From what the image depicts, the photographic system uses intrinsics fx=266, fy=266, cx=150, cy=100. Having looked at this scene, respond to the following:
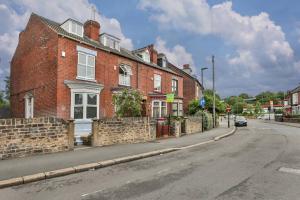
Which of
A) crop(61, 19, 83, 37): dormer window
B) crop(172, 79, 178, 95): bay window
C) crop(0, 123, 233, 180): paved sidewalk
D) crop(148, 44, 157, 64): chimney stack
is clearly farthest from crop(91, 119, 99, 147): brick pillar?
crop(172, 79, 178, 95): bay window

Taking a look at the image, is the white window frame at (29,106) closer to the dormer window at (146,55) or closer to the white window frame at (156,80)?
the white window frame at (156,80)

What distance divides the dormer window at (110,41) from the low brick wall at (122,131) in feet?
32.2

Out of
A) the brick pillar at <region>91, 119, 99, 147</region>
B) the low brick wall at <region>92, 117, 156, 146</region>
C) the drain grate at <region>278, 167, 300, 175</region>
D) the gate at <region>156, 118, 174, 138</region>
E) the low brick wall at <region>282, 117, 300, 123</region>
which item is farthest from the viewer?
the low brick wall at <region>282, 117, 300, 123</region>

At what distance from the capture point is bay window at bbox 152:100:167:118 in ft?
87.0

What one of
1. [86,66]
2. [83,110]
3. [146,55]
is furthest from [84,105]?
[146,55]

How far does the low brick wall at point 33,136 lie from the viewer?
401 inches

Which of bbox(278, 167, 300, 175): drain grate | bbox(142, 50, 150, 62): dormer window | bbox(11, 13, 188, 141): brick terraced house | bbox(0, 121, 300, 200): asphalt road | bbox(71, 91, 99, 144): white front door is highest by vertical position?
bbox(142, 50, 150, 62): dormer window

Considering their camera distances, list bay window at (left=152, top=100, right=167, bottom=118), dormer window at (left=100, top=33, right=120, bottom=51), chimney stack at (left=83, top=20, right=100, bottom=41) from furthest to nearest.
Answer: bay window at (left=152, top=100, right=167, bottom=118)
dormer window at (left=100, top=33, right=120, bottom=51)
chimney stack at (left=83, top=20, right=100, bottom=41)

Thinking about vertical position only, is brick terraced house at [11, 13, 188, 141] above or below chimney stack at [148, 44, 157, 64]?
below

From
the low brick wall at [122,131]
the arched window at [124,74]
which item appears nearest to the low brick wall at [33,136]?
the low brick wall at [122,131]

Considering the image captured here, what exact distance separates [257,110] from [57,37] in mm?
112704

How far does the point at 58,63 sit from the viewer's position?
17797mm

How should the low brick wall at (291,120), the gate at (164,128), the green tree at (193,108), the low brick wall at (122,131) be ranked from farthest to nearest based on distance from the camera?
the low brick wall at (291,120), the green tree at (193,108), the gate at (164,128), the low brick wall at (122,131)

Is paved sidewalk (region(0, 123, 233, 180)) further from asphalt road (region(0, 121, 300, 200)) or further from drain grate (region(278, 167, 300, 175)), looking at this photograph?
drain grate (region(278, 167, 300, 175))
